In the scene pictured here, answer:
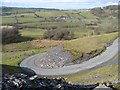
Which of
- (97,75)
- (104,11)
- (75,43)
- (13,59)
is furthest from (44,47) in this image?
(104,11)

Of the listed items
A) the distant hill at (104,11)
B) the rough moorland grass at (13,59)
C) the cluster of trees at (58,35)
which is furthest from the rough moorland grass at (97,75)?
the distant hill at (104,11)

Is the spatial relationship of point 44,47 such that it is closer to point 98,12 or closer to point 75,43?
point 75,43

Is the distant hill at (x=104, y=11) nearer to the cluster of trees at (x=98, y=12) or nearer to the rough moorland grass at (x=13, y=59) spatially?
the cluster of trees at (x=98, y=12)

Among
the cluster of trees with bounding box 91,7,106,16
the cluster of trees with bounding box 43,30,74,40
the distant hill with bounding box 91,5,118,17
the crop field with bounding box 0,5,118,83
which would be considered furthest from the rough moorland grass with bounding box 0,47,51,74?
the cluster of trees with bounding box 91,7,106,16

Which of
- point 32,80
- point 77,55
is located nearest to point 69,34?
point 77,55

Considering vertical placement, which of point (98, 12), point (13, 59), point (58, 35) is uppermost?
point (98, 12)

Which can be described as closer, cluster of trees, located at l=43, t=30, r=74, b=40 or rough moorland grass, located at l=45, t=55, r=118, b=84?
rough moorland grass, located at l=45, t=55, r=118, b=84

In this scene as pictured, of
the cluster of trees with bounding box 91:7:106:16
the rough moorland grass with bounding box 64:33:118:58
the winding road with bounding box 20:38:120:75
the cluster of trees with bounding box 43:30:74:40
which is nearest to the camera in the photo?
the winding road with bounding box 20:38:120:75

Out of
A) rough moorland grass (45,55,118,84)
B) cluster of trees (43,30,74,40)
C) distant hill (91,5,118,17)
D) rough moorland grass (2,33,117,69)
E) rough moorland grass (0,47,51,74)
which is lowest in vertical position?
rough moorland grass (45,55,118,84)

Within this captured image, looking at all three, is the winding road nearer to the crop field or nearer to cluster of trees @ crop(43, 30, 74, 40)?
the crop field

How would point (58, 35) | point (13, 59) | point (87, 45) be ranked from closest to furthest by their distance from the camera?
point (13, 59) → point (87, 45) → point (58, 35)

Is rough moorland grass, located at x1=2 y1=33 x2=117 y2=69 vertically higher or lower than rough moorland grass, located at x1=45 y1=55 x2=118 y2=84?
higher

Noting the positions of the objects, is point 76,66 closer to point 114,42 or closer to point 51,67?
point 51,67
